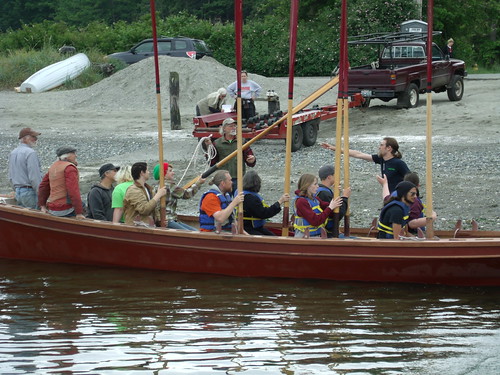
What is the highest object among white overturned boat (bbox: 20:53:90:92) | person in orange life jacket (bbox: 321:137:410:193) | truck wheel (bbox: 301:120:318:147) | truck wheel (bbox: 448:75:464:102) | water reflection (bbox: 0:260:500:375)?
white overturned boat (bbox: 20:53:90:92)

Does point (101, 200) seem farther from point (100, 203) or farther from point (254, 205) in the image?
point (254, 205)

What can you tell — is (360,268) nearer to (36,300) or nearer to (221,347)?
(221,347)

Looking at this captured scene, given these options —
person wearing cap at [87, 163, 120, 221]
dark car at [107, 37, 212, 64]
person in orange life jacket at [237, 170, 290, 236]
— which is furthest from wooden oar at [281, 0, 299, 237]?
dark car at [107, 37, 212, 64]

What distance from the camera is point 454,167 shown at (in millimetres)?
15484

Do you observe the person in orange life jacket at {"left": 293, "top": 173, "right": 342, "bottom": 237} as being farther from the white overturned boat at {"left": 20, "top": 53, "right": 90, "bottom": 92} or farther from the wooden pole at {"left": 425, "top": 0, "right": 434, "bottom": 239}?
the white overturned boat at {"left": 20, "top": 53, "right": 90, "bottom": 92}

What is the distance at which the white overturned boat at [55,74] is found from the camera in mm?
29031

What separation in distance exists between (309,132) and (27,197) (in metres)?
8.58

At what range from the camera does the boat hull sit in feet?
29.9

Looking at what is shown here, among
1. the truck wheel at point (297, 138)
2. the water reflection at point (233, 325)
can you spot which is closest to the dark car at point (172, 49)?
the truck wheel at point (297, 138)

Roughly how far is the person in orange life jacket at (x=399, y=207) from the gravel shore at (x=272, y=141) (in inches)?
105

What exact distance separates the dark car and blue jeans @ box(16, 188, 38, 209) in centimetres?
2073

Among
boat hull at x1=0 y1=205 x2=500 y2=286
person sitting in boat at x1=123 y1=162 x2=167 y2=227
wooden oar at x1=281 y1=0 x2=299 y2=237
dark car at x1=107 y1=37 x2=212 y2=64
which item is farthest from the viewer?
dark car at x1=107 y1=37 x2=212 y2=64

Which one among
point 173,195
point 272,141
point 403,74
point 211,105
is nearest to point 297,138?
point 272,141

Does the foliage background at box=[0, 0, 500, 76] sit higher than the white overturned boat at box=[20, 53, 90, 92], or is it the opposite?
the foliage background at box=[0, 0, 500, 76]
